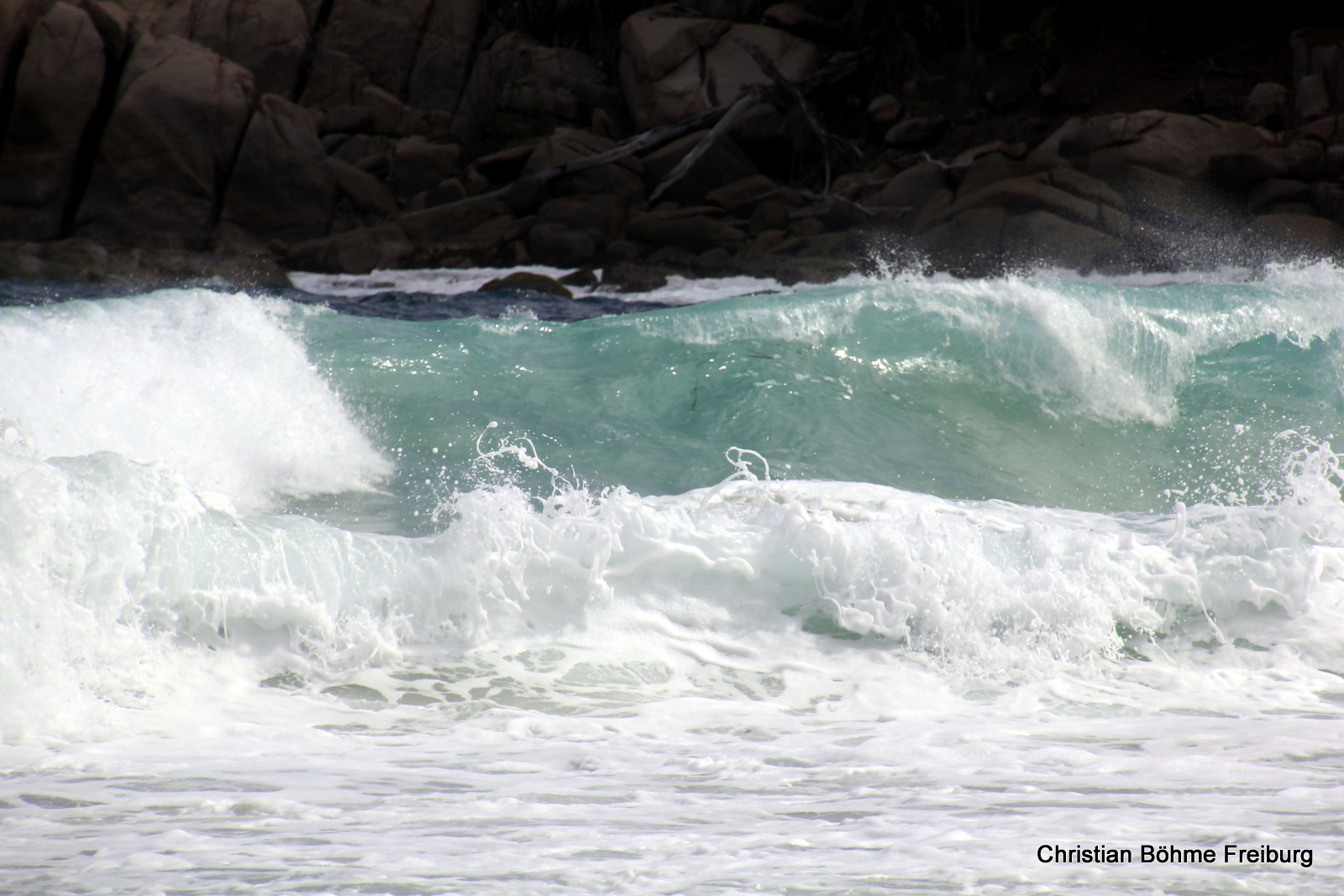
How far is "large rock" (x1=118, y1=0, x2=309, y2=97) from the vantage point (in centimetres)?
1911

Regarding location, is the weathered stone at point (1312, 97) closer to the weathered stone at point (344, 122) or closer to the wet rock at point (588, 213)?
the wet rock at point (588, 213)

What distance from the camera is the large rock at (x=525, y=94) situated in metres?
18.7

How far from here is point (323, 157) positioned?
54.3ft

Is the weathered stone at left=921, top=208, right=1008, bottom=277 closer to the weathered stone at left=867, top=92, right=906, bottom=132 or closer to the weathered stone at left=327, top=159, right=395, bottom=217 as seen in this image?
the weathered stone at left=867, top=92, right=906, bottom=132

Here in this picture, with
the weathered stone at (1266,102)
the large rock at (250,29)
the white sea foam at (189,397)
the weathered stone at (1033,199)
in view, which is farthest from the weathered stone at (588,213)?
the weathered stone at (1266,102)

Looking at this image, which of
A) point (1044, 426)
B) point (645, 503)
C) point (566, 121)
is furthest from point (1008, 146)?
point (645, 503)

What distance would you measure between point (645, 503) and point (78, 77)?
653 inches

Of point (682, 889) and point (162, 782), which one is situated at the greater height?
point (682, 889)

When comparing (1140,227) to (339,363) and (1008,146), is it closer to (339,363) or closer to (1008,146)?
(1008,146)

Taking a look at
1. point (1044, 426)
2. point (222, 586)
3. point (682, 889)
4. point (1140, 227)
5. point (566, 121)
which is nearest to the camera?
point (682, 889)

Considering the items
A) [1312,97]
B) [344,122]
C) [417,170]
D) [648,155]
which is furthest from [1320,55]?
[344,122]

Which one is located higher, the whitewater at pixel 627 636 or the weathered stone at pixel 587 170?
the weathered stone at pixel 587 170

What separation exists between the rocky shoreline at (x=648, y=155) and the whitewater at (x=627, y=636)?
29.4 feet

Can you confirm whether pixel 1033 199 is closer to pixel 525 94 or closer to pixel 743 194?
pixel 743 194
